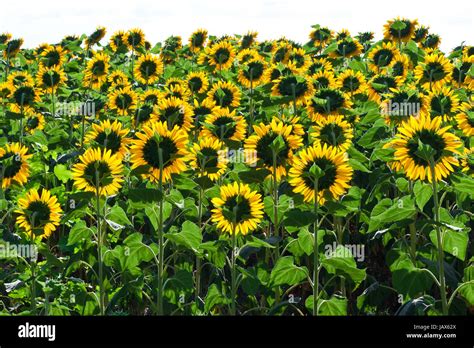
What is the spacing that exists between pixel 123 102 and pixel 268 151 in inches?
152

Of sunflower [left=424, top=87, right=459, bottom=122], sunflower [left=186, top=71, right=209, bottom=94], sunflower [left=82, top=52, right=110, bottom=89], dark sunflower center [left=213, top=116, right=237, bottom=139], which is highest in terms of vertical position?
sunflower [left=82, top=52, right=110, bottom=89]

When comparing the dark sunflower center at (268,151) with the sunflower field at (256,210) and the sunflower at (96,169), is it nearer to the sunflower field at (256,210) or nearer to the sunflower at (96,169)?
the sunflower field at (256,210)

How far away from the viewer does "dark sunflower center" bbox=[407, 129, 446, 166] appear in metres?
4.76

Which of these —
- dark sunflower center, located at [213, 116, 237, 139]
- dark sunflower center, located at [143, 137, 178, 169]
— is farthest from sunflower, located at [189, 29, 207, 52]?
dark sunflower center, located at [143, 137, 178, 169]

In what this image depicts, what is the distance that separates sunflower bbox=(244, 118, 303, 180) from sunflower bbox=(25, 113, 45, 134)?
5098mm

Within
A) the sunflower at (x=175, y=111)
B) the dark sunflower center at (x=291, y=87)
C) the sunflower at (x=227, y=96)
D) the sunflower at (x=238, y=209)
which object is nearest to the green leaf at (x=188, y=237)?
the sunflower at (x=238, y=209)

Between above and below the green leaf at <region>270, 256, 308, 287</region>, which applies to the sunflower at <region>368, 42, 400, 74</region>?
above

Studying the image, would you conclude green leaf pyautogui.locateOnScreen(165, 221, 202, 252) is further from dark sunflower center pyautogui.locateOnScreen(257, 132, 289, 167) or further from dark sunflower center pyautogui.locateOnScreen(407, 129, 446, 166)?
dark sunflower center pyautogui.locateOnScreen(407, 129, 446, 166)

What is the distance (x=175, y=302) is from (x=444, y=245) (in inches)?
69.5

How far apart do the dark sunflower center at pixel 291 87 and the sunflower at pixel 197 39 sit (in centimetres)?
818

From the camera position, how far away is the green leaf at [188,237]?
504 centimetres

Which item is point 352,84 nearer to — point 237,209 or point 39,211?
point 237,209

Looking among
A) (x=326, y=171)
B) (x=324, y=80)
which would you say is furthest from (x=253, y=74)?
(x=326, y=171)

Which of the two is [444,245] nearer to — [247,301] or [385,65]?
[247,301]
